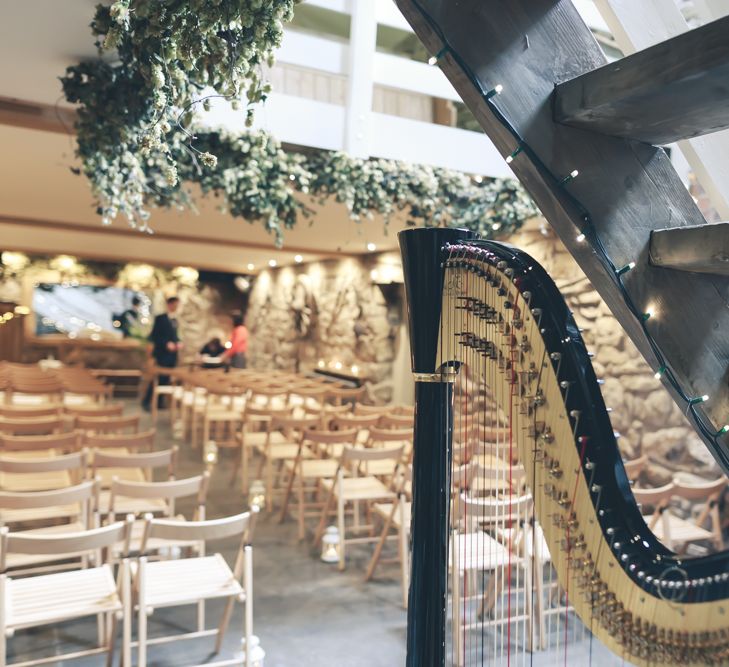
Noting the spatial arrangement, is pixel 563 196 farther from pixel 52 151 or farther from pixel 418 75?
pixel 52 151

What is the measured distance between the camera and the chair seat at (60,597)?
2.54 meters

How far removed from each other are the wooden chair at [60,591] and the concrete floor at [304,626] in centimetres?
52

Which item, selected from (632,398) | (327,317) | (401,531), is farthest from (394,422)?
(327,317)

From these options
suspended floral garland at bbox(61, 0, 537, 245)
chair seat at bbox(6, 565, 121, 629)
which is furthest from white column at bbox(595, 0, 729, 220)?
chair seat at bbox(6, 565, 121, 629)

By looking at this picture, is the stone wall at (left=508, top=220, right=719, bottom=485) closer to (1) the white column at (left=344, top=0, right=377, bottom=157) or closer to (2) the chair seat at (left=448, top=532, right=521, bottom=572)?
(1) the white column at (left=344, top=0, right=377, bottom=157)

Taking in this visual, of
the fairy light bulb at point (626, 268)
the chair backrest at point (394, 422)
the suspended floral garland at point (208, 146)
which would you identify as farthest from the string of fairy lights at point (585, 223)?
the chair backrest at point (394, 422)

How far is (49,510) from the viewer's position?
3658 mm

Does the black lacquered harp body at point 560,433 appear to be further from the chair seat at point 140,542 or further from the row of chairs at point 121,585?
the chair seat at point 140,542

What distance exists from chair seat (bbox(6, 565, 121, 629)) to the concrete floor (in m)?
0.52

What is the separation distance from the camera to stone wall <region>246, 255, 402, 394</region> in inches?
394

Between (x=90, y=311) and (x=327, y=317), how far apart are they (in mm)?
6201

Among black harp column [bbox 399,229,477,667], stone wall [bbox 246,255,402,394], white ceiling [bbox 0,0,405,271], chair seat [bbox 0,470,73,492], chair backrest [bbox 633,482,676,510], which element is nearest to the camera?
black harp column [bbox 399,229,477,667]

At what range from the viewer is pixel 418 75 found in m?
5.43

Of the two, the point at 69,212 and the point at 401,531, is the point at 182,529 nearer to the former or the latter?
the point at 401,531
